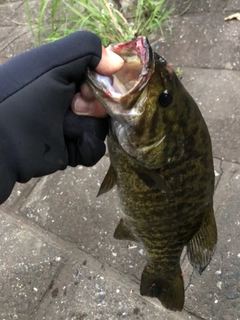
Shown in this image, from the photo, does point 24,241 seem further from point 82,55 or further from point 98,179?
point 82,55

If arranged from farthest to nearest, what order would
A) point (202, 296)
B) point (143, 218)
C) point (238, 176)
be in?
1. point (238, 176)
2. point (202, 296)
3. point (143, 218)

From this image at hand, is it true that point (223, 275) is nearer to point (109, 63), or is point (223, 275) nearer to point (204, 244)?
point (204, 244)

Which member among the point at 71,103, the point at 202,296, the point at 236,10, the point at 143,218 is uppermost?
the point at 71,103

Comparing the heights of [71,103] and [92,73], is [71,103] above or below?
below

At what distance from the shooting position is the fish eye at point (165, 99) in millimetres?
1490


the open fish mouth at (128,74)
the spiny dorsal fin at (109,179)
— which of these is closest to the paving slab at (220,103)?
the spiny dorsal fin at (109,179)

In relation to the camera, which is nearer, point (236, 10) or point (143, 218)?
point (143, 218)

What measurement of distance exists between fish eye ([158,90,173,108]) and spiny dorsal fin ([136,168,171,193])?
0.26 m

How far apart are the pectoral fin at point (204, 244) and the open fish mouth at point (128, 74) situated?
681mm

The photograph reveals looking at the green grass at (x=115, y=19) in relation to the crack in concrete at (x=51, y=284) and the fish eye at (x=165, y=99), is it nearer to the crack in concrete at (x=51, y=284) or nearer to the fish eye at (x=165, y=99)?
the crack in concrete at (x=51, y=284)

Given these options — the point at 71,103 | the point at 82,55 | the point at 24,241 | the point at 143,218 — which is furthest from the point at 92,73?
the point at 24,241

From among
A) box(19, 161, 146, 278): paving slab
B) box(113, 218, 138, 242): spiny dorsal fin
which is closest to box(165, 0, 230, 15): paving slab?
box(19, 161, 146, 278): paving slab

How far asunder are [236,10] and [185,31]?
41 cm

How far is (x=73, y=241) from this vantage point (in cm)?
270
